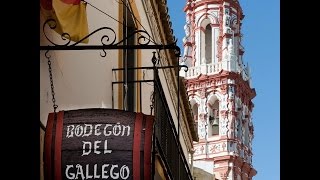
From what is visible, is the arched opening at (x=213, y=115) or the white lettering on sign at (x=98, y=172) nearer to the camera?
the white lettering on sign at (x=98, y=172)

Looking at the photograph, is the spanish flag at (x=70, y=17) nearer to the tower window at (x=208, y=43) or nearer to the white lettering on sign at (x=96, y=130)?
the white lettering on sign at (x=96, y=130)

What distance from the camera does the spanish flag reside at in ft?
24.9

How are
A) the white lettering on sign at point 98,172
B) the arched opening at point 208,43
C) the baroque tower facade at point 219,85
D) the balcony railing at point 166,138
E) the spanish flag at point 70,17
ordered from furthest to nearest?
1. the arched opening at point 208,43
2. the baroque tower facade at point 219,85
3. the balcony railing at point 166,138
4. the spanish flag at point 70,17
5. the white lettering on sign at point 98,172

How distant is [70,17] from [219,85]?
45446mm

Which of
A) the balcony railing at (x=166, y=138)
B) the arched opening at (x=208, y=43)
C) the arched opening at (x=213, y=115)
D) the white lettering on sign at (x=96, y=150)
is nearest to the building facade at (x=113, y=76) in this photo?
the balcony railing at (x=166, y=138)

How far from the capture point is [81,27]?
7926 millimetres

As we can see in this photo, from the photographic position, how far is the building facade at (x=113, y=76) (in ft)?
26.1

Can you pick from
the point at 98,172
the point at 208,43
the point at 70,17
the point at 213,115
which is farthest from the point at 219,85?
the point at 98,172

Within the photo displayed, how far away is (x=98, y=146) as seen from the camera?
6.45m

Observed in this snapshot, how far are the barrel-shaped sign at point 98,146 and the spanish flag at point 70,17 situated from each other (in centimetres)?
115

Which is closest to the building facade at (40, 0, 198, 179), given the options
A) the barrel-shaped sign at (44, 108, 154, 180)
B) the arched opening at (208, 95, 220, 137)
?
the barrel-shaped sign at (44, 108, 154, 180)
